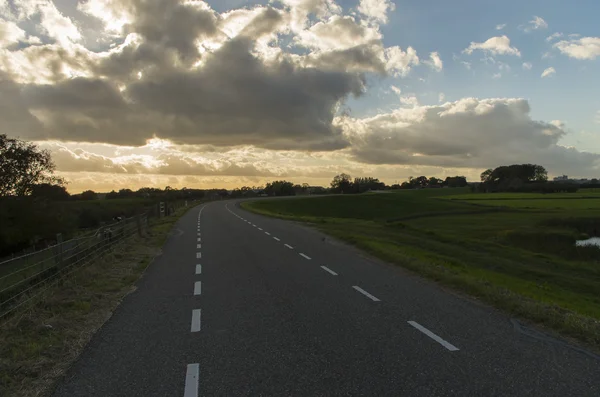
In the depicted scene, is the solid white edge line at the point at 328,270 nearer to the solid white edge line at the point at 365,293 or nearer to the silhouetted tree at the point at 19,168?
the solid white edge line at the point at 365,293

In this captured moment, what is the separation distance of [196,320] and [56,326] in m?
2.42

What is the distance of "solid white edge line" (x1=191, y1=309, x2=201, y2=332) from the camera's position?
730 centimetres

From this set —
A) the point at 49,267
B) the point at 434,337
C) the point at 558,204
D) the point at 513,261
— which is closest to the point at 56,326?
the point at 49,267

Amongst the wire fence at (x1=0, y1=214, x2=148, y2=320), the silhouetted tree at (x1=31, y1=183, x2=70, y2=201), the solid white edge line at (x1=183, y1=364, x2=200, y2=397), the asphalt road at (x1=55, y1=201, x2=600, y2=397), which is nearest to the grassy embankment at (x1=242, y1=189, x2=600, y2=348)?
the asphalt road at (x1=55, y1=201, x2=600, y2=397)

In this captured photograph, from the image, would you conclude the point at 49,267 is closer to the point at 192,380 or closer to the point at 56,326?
the point at 56,326

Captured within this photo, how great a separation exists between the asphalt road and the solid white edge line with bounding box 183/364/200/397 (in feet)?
0.07

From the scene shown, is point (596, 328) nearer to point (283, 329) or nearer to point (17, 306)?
point (283, 329)

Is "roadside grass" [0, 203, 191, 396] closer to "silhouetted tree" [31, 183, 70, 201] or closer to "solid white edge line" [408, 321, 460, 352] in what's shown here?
"solid white edge line" [408, 321, 460, 352]

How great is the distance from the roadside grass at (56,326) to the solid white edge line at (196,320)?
1.61m

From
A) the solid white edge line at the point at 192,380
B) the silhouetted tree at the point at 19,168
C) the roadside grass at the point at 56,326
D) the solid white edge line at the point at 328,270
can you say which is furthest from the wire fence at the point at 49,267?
the silhouetted tree at the point at 19,168

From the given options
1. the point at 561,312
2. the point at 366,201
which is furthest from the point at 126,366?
the point at 366,201

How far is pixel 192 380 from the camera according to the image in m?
5.16

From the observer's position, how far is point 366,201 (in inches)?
3969

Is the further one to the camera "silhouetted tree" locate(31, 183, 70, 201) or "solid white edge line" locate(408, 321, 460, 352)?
"silhouetted tree" locate(31, 183, 70, 201)
